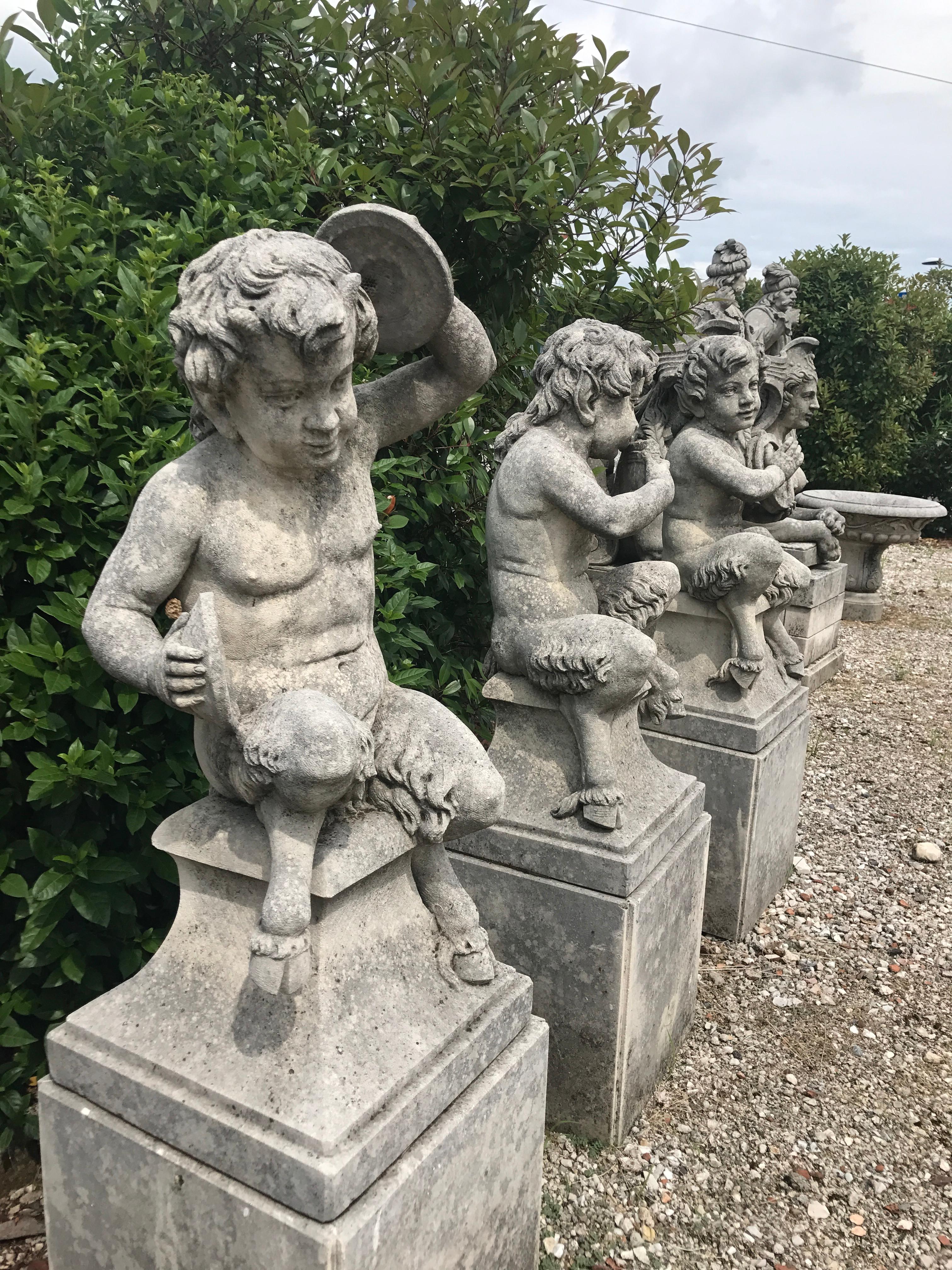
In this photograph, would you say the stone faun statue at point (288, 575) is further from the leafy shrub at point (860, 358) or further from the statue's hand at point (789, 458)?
the leafy shrub at point (860, 358)

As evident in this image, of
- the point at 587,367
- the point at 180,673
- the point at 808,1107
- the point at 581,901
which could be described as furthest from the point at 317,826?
the point at 808,1107

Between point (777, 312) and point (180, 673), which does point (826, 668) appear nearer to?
point (777, 312)

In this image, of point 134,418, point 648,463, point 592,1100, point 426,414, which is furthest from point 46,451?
point 592,1100

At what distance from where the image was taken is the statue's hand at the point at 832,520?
23.8 feet

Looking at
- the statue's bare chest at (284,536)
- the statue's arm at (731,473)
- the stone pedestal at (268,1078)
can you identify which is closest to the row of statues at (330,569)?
the statue's bare chest at (284,536)

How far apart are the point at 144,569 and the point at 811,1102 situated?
2801mm

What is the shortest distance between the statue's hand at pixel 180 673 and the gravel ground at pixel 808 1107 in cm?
177

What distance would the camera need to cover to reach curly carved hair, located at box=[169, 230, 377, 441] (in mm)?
1633

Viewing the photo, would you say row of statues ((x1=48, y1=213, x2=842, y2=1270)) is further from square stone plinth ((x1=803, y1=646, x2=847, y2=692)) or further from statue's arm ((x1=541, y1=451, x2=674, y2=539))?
square stone plinth ((x1=803, y1=646, x2=847, y2=692))

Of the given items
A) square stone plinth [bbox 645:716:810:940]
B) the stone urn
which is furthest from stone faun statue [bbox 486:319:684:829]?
the stone urn

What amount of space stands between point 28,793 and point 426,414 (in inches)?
53.6

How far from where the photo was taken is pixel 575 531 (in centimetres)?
299

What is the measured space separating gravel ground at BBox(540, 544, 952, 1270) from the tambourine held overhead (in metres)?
2.34

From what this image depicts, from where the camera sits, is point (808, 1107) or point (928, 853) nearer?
point (808, 1107)
